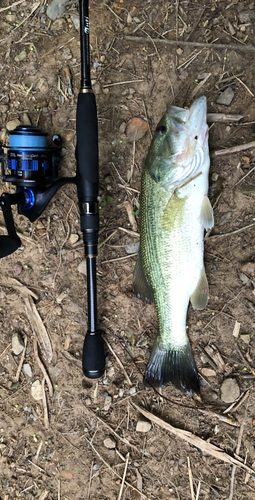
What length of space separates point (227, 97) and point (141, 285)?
1.35 metres

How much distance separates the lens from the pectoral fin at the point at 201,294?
2107 millimetres

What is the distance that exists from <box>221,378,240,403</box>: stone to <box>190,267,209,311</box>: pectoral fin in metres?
0.57

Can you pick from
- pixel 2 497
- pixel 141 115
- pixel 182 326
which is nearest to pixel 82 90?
pixel 141 115

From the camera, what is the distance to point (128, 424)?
7.86 feet

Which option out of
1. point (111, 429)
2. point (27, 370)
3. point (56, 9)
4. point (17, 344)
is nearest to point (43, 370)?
point (27, 370)

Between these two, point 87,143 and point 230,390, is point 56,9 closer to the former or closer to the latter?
point 87,143

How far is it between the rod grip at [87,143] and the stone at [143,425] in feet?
5.19

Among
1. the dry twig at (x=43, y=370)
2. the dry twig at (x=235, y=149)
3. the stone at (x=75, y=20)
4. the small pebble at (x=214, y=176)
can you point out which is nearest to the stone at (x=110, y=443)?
the dry twig at (x=43, y=370)

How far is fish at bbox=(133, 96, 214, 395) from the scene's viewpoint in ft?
6.31

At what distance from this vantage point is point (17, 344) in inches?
100

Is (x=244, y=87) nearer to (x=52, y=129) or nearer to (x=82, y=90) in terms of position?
(x=82, y=90)

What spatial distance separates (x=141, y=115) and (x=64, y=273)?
126cm

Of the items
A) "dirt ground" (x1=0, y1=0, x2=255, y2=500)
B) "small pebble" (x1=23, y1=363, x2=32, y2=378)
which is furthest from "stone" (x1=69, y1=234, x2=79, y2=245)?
"small pebble" (x1=23, y1=363, x2=32, y2=378)

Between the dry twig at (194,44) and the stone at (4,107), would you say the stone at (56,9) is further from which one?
the stone at (4,107)
